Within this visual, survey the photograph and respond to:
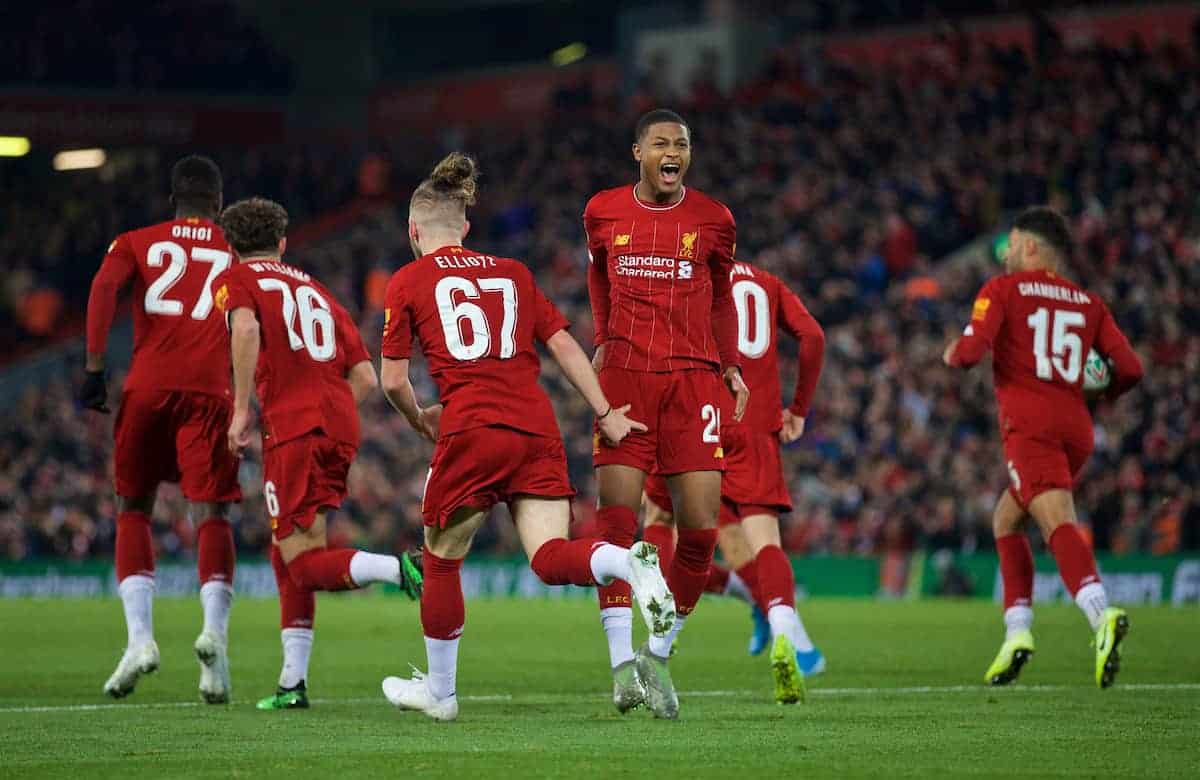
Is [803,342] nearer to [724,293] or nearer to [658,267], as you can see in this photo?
[724,293]

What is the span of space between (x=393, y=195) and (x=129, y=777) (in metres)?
32.2

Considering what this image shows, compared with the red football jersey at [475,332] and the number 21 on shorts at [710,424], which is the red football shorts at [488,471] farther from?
the number 21 on shorts at [710,424]

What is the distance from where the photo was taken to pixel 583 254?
31.0 metres

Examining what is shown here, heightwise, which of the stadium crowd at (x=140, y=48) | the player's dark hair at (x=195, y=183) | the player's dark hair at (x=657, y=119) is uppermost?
the stadium crowd at (x=140, y=48)

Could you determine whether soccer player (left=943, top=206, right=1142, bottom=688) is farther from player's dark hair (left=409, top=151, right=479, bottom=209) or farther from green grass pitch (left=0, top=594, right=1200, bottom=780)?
player's dark hair (left=409, top=151, right=479, bottom=209)

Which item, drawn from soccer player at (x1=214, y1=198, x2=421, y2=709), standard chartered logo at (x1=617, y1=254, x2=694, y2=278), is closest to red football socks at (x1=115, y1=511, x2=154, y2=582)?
soccer player at (x1=214, y1=198, x2=421, y2=709)

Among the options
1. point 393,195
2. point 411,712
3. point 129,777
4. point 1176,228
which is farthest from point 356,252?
point 129,777

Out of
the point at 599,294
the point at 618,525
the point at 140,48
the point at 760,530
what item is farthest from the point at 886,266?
the point at 618,525

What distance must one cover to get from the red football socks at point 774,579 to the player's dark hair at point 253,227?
3121 mm

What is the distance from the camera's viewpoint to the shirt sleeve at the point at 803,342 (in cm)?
1070

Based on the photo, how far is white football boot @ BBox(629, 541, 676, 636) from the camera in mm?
7203

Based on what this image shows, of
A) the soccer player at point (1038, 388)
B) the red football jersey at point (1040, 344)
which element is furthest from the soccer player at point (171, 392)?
the red football jersey at point (1040, 344)

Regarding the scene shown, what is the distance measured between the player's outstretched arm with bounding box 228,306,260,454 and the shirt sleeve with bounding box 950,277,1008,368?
150 inches

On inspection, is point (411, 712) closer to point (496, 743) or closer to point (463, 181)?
point (496, 743)
